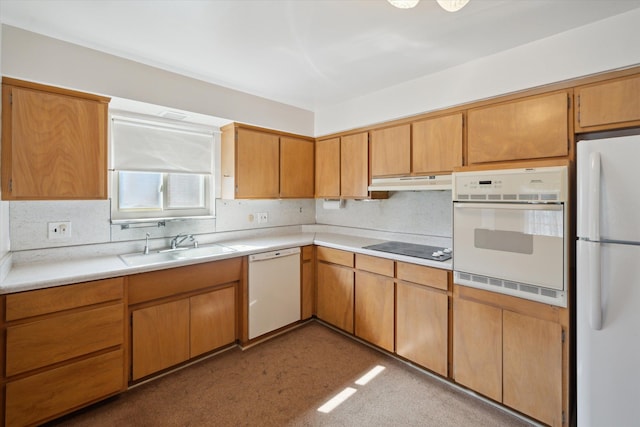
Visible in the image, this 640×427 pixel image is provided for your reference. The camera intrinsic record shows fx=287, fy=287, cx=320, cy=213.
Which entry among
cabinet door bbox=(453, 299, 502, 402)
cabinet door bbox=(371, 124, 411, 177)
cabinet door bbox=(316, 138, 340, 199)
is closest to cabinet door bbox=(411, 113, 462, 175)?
cabinet door bbox=(371, 124, 411, 177)

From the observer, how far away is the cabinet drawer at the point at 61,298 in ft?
5.25

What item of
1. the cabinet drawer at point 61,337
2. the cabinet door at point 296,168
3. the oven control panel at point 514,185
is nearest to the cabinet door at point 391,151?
the oven control panel at point 514,185

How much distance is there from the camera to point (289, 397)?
205cm

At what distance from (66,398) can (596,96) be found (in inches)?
143

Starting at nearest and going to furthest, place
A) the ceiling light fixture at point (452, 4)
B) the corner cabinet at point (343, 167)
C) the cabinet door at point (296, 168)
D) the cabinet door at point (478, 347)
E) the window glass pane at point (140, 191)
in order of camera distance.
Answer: the ceiling light fixture at point (452, 4) < the cabinet door at point (478, 347) < the window glass pane at point (140, 191) < the corner cabinet at point (343, 167) < the cabinet door at point (296, 168)

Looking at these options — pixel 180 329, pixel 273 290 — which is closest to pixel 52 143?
pixel 180 329

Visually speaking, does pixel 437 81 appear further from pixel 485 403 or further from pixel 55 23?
pixel 55 23

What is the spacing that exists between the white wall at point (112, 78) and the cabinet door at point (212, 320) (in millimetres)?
1629

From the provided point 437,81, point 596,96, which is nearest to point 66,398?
point 437,81

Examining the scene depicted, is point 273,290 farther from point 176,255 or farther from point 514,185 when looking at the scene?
point 514,185

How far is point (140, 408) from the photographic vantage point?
1.92 m

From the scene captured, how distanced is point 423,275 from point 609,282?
1056mm

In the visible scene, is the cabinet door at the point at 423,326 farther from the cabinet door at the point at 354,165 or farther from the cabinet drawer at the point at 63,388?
the cabinet drawer at the point at 63,388

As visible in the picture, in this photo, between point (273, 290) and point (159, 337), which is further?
point (273, 290)
